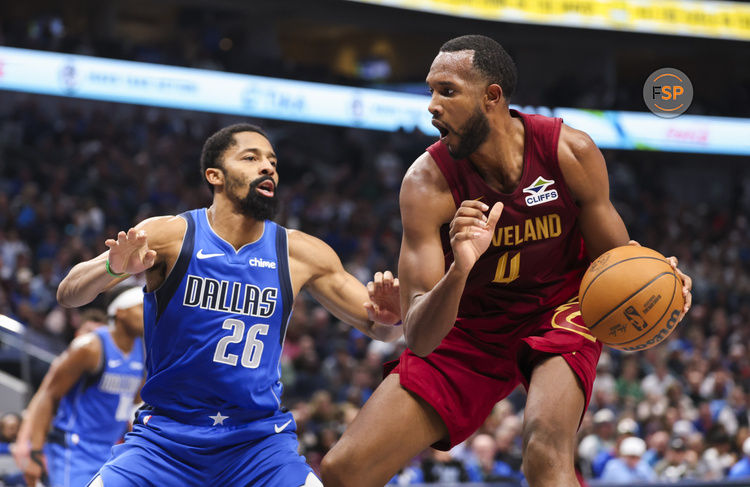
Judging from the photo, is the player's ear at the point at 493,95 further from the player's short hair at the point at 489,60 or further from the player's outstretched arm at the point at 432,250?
the player's outstretched arm at the point at 432,250

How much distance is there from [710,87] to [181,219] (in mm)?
20379

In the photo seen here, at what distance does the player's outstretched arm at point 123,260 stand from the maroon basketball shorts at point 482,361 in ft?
3.67

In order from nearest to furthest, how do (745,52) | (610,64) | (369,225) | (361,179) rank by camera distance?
(369,225), (361,179), (745,52), (610,64)

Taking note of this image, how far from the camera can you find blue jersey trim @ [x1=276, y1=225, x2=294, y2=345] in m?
3.74

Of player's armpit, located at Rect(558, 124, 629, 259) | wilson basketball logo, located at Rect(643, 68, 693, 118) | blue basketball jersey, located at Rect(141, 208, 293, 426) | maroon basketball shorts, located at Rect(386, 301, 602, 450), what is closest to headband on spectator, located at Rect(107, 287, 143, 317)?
blue basketball jersey, located at Rect(141, 208, 293, 426)

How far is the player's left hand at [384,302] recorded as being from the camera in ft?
12.4

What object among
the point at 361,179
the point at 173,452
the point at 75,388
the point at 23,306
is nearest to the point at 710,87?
the point at 361,179

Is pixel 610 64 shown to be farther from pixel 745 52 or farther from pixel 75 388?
pixel 75 388

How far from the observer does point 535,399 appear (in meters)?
3.29

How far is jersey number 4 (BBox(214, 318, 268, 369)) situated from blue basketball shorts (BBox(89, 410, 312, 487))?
0.26m

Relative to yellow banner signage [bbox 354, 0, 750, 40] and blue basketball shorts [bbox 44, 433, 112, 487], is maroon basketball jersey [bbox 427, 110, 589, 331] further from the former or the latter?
yellow banner signage [bbox 354, 0, 750, 40]

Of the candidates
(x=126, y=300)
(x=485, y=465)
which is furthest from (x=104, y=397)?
(x=485, y=465)

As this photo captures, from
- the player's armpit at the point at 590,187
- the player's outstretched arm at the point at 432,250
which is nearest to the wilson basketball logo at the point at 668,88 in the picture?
the player's armpit at the point at 590,187

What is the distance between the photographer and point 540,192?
11.3 ft
